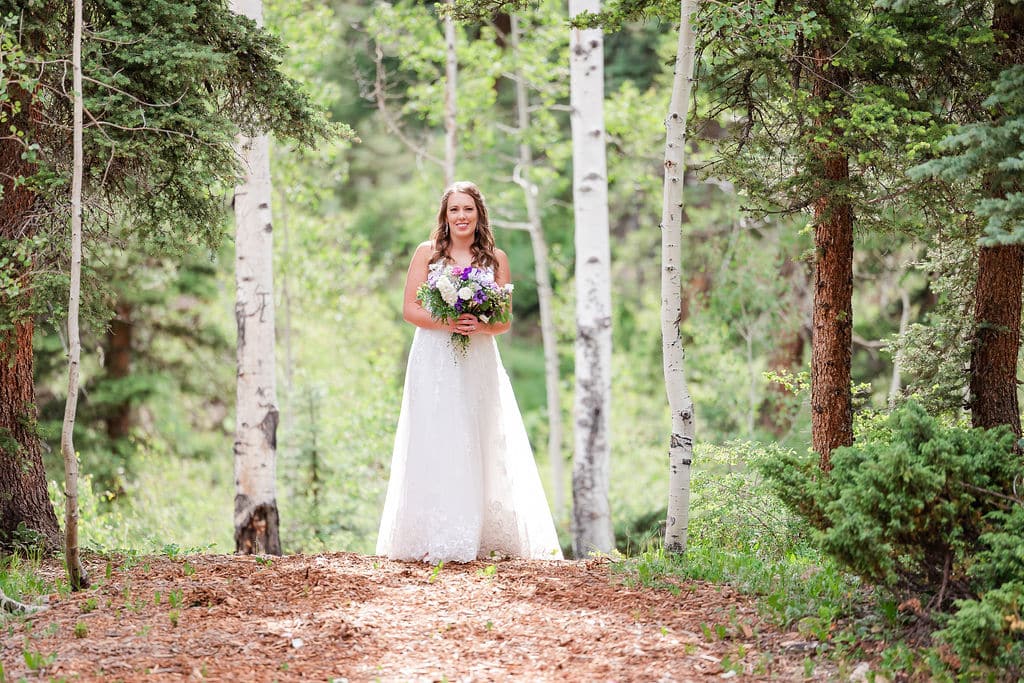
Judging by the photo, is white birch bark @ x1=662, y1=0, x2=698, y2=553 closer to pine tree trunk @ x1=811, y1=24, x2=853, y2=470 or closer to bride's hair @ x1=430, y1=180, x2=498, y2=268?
pine tree trunk @ x1=811, y1=24, x2=853, y2=470

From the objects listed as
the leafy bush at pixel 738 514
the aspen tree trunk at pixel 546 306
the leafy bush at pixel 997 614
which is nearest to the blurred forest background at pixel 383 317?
the aspen tree trunk at pixel 546 306

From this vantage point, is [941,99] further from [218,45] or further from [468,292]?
[218,45]

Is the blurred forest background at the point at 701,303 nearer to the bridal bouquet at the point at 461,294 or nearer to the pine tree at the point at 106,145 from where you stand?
the pine tree at the point at 106,145

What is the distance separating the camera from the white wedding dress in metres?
7.25

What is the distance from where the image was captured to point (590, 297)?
1138cm

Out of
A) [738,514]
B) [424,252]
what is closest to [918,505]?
[738,514]

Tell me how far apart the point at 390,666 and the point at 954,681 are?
272 cm

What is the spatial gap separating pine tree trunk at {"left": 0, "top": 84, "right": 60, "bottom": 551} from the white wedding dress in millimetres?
2513

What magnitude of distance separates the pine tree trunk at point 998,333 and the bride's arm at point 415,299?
3.81 m

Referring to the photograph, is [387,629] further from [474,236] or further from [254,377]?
[254,377]

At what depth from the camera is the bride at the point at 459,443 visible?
726 cm

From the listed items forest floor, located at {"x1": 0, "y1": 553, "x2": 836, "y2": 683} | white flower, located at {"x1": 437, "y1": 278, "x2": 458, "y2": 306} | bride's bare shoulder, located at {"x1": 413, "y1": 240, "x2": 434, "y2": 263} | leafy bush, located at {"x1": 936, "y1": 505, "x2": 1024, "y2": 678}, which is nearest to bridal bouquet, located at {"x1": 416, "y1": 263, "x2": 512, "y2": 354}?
white flower, located at {"x1": 437, "y1": 278, "x2": 458, "y2": 306}

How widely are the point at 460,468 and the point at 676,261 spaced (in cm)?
226

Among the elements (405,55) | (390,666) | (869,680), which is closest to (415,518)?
(390,666)
